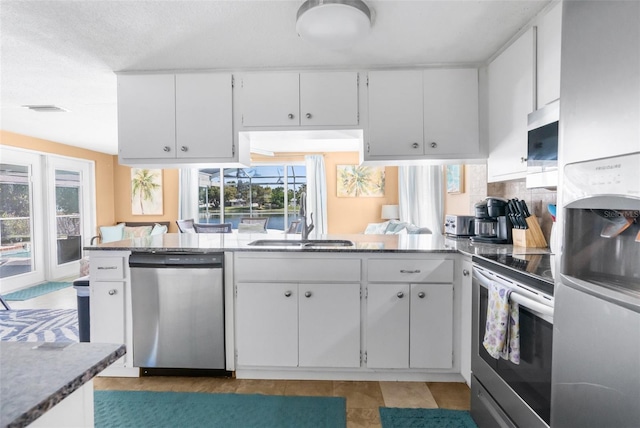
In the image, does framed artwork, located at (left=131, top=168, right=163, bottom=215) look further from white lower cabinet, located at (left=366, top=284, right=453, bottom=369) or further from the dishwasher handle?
white lower cabinet, located at (left=366, top=284, right=453, bottom=369)

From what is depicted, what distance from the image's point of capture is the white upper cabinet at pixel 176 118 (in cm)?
252

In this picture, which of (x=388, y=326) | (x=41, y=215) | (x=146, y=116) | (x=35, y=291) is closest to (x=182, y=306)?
(x=388, y=326)

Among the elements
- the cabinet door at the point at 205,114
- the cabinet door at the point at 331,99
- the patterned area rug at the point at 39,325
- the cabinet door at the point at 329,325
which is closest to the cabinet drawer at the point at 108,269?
the cabinet door at the point at 205,114

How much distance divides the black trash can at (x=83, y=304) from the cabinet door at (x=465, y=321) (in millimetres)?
2518

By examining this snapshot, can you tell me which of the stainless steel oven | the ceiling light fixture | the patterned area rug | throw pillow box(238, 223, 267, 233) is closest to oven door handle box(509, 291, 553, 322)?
the stainless steel oven

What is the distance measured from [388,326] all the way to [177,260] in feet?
4.60

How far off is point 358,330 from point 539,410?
3.49 ft

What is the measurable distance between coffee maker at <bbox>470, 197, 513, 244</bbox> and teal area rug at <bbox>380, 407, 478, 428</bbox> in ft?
3.47

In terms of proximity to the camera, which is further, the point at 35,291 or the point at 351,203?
the point at 351,203

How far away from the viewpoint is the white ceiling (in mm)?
1779

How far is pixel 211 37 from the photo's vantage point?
207cm

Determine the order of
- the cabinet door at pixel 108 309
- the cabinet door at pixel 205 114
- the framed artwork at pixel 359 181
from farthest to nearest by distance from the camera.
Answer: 1. the framed artwork at pixel 359 181
2. the cabinet door at pixel 205 114
3. the cabinet door at pixel 108 309

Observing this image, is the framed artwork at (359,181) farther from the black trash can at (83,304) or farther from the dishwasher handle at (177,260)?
the black trash can at (83,304)

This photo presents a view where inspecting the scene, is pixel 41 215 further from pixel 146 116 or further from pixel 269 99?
pixel 269 99
